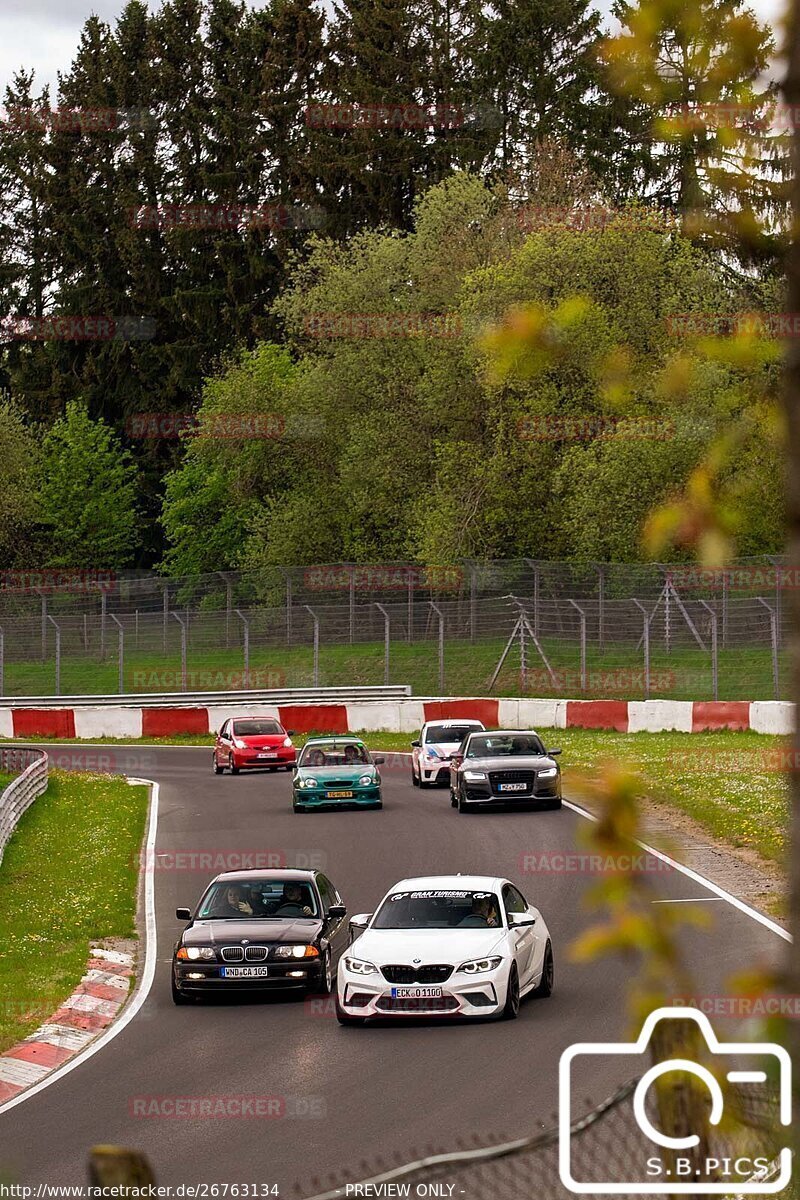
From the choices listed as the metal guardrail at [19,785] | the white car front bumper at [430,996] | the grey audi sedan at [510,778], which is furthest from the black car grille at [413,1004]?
the grey audi sedan at [510,778]

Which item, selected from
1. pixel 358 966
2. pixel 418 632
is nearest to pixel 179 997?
pixel 358 966

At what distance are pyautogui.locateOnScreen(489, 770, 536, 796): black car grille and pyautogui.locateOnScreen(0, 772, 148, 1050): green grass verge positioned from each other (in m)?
6.50

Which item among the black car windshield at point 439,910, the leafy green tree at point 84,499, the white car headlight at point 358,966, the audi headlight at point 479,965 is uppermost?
the leafy green tree at point 84,499

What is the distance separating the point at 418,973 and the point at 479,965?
0.59 meters

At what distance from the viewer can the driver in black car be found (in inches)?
757

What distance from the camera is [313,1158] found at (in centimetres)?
1122

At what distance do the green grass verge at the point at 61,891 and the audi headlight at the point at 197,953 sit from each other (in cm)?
136

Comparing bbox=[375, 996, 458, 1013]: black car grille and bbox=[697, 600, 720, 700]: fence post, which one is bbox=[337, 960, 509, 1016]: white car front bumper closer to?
bbox=[375, 996, 458, 1013]: black car grille

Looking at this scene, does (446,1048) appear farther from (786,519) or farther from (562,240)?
(562,240)

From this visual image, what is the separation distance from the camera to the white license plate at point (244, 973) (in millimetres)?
18156

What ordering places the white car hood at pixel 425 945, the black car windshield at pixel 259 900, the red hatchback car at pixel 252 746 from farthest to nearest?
the red hatchback car at pixel 252 746 < the black car windshield at pixel 259 900 < the white car hood at pixel 425 945

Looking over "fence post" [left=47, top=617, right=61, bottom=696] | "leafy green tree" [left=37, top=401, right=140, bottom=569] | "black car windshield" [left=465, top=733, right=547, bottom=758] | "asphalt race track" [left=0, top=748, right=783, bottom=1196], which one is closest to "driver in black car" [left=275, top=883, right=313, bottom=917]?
"asphalt race track" [left=0, top=748, right=783, bottom=1196]

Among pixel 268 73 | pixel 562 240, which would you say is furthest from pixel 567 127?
pixel 562 240

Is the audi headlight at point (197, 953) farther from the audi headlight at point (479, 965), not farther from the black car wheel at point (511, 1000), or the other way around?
the black car wheel at point (511, 1000)
